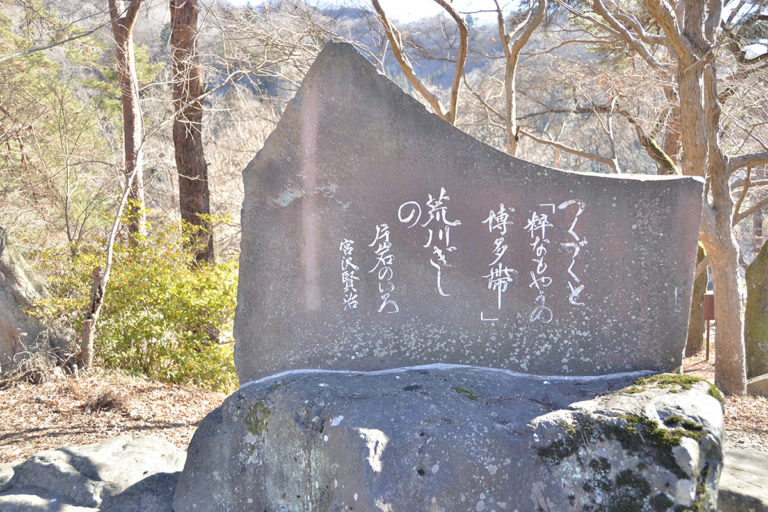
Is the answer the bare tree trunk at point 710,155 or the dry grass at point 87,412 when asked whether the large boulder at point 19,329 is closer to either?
the dry grass at point 87,412

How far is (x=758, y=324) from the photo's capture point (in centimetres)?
764

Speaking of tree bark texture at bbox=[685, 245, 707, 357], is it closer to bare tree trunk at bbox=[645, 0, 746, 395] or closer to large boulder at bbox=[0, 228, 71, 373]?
bare tree trunk at bbox=[645, 0, 746, 395]

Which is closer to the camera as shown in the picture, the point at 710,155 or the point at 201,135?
the point at 710,155

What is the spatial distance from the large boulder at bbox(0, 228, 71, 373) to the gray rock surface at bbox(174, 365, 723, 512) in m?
3.33

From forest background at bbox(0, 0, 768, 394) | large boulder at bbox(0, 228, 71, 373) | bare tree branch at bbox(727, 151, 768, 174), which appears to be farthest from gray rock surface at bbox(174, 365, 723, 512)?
bare tree branch at bbox(727, 151, 768, 174)

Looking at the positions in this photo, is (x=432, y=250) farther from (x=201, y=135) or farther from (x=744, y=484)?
(x=201, y=135)

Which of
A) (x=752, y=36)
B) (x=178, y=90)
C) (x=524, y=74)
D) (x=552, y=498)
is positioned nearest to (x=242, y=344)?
(x=552, y=498)

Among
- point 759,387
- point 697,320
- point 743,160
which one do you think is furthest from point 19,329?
point 697,320

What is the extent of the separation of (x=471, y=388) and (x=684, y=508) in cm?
113

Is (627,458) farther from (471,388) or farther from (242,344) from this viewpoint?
(242,344)

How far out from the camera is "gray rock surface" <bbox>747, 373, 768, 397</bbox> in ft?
22.0

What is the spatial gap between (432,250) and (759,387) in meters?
5.48

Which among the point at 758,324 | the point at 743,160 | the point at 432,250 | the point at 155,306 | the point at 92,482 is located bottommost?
the point at 92,482

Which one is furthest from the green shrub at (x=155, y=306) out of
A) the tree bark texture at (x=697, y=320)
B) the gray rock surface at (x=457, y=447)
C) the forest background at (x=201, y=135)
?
the tree bark texture at (x=697, y=320)
